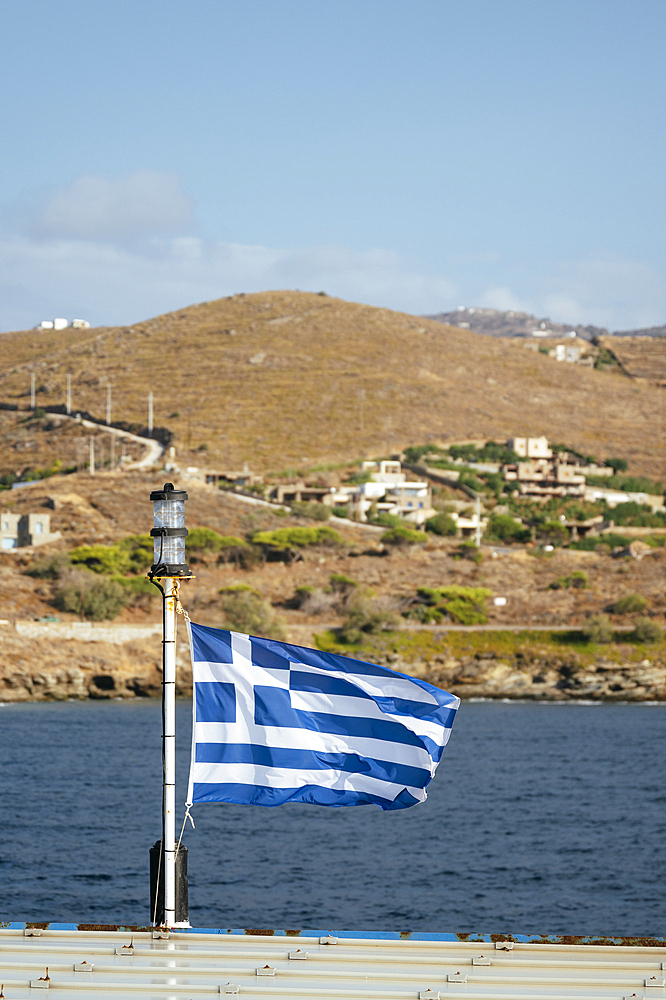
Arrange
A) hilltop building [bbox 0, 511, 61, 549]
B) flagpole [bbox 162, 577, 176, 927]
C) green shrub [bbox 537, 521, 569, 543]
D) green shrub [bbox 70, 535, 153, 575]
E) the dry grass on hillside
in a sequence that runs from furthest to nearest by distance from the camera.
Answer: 1. the dry grass on hillside
2. green shrub [bbox 537, 521, 569, 543]
3. hilltop building [bbox 0, 511, 61, 549]
4. green shrub [bbox 70, 535, 153, 575]
5. flagpole [bbox 162, 577, 176, 927]

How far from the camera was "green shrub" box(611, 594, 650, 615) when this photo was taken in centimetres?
7400

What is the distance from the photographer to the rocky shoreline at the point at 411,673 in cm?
6281

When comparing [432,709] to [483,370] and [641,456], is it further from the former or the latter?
[483,370]

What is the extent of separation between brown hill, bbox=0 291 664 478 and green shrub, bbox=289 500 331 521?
22664 mm

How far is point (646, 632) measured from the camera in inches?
2756

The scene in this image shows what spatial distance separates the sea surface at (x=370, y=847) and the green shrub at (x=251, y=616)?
75.6 ft

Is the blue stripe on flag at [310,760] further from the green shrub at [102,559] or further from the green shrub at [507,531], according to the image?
the green shrub at [507,531]

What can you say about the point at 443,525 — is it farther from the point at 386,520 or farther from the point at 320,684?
the point at 320,684

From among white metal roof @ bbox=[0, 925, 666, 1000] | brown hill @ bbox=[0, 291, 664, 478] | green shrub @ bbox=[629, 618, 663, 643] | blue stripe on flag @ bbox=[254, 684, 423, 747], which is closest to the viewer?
white metal roof @ bbox=[0, 925, 666, 1000]

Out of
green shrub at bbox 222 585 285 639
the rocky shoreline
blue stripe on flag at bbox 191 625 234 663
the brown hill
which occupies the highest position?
the brown hill

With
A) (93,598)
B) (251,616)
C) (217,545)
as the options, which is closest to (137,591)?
(93,598)

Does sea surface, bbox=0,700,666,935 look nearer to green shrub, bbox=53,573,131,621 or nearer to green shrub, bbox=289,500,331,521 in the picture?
green shrub, bbox=53,573,131,621

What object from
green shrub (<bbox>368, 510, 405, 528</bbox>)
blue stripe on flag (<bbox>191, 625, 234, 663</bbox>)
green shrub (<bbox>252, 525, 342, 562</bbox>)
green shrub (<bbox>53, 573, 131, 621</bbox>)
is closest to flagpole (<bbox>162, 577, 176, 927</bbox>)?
blue stripe on flag (<bbox>191, 625, 234, 663</bbox>)

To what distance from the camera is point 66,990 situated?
293 inches
